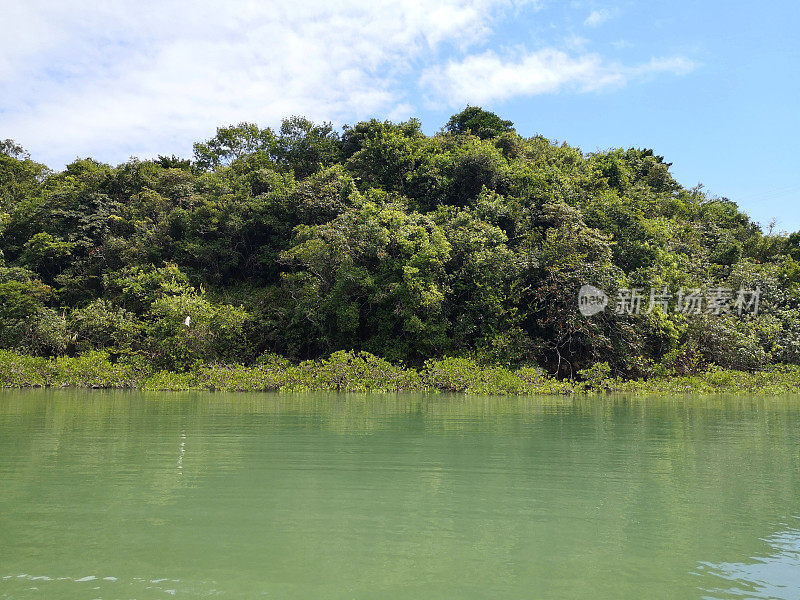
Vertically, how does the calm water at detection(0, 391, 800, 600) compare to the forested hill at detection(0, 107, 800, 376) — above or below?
below

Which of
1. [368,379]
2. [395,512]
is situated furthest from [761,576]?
[368,379]

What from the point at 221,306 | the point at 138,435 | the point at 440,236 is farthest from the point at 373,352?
the point at 138,435

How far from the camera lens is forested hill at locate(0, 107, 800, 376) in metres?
19.6

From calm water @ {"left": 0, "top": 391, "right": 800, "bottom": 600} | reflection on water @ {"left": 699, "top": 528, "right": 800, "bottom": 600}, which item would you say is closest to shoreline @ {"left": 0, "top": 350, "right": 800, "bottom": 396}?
calm water @ {"left": 0, "top": 391, "right": 800, "bottom": 600}

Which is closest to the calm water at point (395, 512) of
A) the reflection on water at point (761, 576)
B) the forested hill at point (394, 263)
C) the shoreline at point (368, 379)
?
the reflection on water at point (761, 576)

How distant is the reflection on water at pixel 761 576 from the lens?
307 cm

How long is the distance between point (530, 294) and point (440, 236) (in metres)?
3.65

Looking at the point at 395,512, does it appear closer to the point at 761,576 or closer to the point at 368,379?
the point at 761,576

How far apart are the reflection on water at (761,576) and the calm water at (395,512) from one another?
0.5 inches

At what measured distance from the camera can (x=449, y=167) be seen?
24.4m

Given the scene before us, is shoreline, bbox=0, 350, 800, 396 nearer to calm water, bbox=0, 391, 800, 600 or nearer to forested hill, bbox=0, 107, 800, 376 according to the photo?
forested hill, bbox=0, 107, 800, 376

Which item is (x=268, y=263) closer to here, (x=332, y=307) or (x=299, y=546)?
(x=332, y=307)

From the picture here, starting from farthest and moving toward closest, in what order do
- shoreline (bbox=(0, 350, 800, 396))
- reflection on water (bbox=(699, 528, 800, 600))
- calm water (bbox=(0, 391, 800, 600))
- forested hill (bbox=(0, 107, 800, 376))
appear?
forested hill (bbox=(0, 107, 800, 376)) → shoreline (bbox=(0, 350, 800, 396)) → calm water (bbox=(0, 391, 800, 600)) → reflection on water (bbox=(699, 528, 800, 600))

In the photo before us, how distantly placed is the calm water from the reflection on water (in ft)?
0.05
